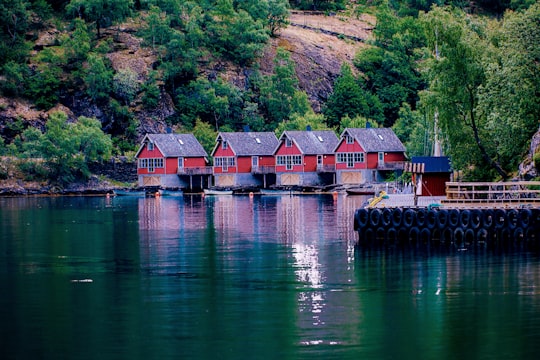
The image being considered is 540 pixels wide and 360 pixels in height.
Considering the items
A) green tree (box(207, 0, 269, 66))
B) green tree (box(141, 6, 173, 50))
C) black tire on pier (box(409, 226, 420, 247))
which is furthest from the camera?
green tree (box(207, 0, 269, 66))

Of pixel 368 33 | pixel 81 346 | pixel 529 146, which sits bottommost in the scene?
pixel 81 346

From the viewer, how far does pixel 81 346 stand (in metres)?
33.0

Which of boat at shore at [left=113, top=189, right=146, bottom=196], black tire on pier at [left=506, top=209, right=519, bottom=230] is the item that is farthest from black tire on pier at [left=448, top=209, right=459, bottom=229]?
boat at shore at [left=113, top=189, right=146, bottom=196]

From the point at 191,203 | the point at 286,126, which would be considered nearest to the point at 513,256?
the point at 191,203

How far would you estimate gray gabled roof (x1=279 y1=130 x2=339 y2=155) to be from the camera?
127 metres

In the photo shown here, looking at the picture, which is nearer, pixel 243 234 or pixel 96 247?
pixel 96 247

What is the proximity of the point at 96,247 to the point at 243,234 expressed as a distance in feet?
33.9

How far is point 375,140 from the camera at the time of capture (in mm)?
126250

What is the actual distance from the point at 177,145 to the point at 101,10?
33034 mm

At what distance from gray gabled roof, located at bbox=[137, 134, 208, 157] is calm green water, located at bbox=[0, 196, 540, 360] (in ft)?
202

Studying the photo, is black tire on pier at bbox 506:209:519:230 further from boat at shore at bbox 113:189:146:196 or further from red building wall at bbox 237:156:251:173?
red building wall at bbox 237:156:251:173

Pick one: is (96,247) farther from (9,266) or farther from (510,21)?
(510,21)

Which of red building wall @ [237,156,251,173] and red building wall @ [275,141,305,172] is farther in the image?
red building wall @ [237,156,251,173]

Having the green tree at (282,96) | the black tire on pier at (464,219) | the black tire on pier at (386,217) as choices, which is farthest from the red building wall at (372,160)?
the black tire on pier at (464,219)
